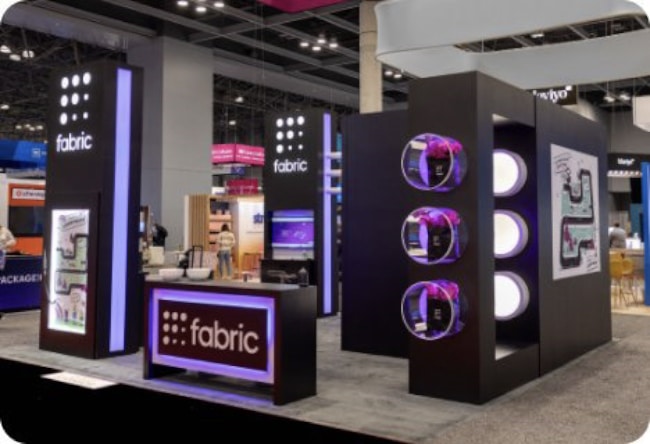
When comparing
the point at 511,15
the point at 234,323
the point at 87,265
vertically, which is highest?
the point at 511,15

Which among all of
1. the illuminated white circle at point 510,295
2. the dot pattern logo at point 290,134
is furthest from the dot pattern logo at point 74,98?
the illuminated white circle at point 510,295

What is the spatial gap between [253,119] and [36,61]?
983 cm

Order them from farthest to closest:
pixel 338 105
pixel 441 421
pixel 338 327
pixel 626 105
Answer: pixel 338 105
pixel 626 105
pixel 338 327
pixel 441 421

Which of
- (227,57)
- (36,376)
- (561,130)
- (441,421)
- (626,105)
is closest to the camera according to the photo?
(441,421)

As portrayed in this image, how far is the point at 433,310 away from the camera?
4.58 metres

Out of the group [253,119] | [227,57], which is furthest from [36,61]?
[253,119]

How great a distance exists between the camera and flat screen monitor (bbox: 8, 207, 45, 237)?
12242 mm

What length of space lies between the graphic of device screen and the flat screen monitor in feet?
17.7

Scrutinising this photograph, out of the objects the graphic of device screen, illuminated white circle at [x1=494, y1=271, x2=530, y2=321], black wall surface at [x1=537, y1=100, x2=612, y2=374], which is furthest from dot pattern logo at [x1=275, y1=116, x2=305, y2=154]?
illuminated white circle at [x1=494, y1=271, x2=530, y2=321]

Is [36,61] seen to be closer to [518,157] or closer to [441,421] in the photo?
[518,157]

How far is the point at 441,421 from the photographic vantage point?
4.08m

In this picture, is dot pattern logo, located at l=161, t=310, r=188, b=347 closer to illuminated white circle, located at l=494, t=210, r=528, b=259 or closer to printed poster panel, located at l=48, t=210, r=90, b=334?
printed poster panel, located at l=48, t=210, r=90, b=334

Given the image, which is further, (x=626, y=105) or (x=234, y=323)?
(x=626, y=105)

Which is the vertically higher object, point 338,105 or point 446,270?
point 338,105
